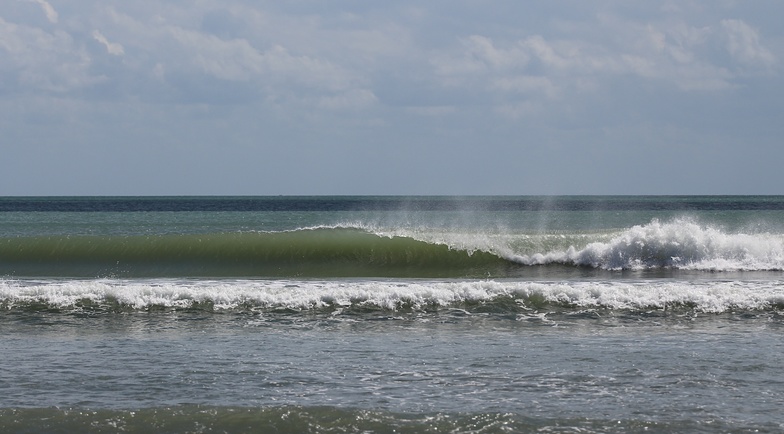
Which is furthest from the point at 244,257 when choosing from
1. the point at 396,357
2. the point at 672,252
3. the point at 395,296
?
the point at 396,357

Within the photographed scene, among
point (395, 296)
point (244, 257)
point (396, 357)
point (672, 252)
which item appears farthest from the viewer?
point (244, 257)

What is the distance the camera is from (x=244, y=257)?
26.1 m

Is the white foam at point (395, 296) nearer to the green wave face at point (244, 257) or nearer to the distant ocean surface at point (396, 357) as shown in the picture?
the distant ocean surface at point (396, 357)

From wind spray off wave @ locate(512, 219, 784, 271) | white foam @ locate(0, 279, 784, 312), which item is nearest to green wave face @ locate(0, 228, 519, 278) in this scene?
wind spray off wave @ locate(512, 219, 784, 271)

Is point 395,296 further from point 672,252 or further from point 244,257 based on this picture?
point 672,252

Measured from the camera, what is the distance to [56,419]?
780 cm

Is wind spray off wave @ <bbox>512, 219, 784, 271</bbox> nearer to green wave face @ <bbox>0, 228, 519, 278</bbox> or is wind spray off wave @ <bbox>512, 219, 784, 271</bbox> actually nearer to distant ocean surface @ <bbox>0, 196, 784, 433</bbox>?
green wave face @ <bbox>0, 228, 519, 278</bbox>

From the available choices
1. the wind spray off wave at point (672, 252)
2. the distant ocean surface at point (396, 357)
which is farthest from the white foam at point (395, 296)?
the wind spray off wave at point (672, 252)

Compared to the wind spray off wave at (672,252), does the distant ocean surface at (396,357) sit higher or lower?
lower

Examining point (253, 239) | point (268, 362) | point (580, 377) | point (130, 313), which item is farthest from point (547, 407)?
point (253, 239)

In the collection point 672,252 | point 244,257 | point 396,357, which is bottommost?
point 396,357

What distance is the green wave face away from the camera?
23812 millimetres

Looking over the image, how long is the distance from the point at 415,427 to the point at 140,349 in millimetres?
4926

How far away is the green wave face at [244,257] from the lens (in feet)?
78.1
